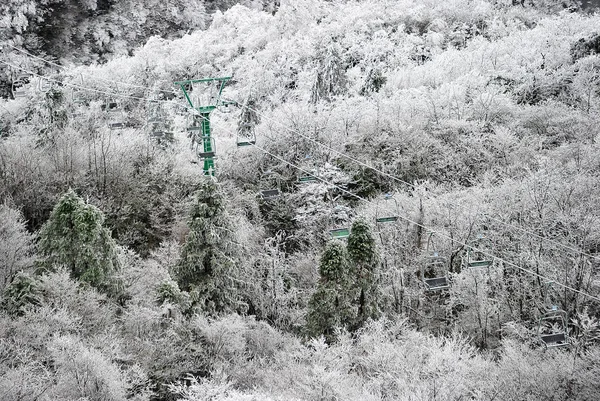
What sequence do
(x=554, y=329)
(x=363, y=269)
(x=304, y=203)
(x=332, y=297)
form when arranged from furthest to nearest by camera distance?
1. (x=304, y=203)
2. (x=363, y=269)
3. (x=332, y=297)
4. (x=554, y=329)

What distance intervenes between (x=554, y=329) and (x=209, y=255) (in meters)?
12.4

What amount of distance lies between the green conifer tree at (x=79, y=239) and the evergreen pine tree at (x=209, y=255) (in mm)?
2992

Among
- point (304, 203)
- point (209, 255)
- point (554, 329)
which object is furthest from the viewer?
point (304, 203)

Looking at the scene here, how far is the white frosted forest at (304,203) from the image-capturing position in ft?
64.2

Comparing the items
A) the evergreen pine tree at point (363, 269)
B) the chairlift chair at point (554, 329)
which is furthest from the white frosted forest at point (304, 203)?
the chairlift chair at point (554, 329)

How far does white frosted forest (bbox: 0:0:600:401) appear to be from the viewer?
19.6 meters

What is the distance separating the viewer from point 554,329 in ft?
63.7

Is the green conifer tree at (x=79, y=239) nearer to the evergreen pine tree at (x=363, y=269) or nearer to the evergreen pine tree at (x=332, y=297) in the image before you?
the evergreen pine tree at (x=332, y=297)

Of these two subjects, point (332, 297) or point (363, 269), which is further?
point (363, 269)

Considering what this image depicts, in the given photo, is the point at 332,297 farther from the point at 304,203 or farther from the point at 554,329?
the point at 304,203

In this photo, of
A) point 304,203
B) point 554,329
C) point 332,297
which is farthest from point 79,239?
point 554,329

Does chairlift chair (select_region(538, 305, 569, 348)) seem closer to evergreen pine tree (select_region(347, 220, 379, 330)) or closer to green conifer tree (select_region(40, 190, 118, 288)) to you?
evergreen pine tree (select_region(347, 220, 379, 330))

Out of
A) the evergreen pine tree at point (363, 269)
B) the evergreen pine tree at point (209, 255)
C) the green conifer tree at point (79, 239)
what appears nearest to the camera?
the evergreen pine tree at point (363, 269)

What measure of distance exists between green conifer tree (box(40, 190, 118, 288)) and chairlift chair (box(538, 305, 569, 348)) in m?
15.6
